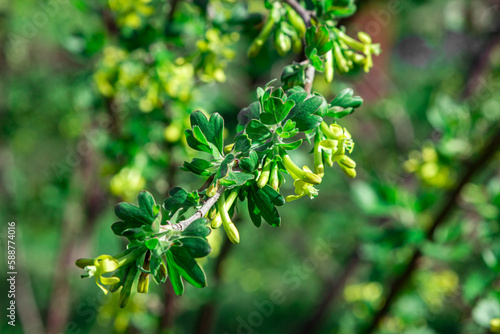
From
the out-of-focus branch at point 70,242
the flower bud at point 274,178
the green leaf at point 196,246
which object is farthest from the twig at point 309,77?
the out-of-focus branch at point 70,242

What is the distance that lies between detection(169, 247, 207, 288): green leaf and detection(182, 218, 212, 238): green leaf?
20 mm

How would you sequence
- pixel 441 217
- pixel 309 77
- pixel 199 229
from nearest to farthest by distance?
pixel 199 229
pixel 309 77
pixel 441 217

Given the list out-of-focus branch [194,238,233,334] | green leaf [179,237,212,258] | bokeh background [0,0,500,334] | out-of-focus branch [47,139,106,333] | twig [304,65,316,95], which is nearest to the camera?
green leaf [179,237,212,258]

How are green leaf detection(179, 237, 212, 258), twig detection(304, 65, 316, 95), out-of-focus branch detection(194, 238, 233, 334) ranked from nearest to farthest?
green leaf detection(179, 237, 212, 258)
twig detection(304, 65, 316, 95)
out-of-focus branch detection(194, 238, 233, 334)

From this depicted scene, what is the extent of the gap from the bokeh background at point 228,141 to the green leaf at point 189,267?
1.54 ft

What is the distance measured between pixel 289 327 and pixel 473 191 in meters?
1.78

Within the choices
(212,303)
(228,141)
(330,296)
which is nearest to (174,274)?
(212,303)

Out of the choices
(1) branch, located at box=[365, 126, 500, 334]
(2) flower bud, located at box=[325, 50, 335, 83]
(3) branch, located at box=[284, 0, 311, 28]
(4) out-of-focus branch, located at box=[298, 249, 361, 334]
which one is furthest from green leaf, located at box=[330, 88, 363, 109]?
(4) out-of-focus branch, located at box=[298, 249, 361, 334]

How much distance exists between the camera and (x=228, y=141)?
4.88 feet

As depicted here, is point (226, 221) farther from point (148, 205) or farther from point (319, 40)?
point (319, 40)

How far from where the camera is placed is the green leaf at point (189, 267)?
405 millimetres

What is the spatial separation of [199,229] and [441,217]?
31.1 inches

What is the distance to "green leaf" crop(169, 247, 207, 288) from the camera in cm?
40

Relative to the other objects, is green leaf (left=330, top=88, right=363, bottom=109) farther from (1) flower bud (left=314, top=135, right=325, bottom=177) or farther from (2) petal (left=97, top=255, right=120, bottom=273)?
(2) petal (left=97, top=255, right=120, bottom=273)
